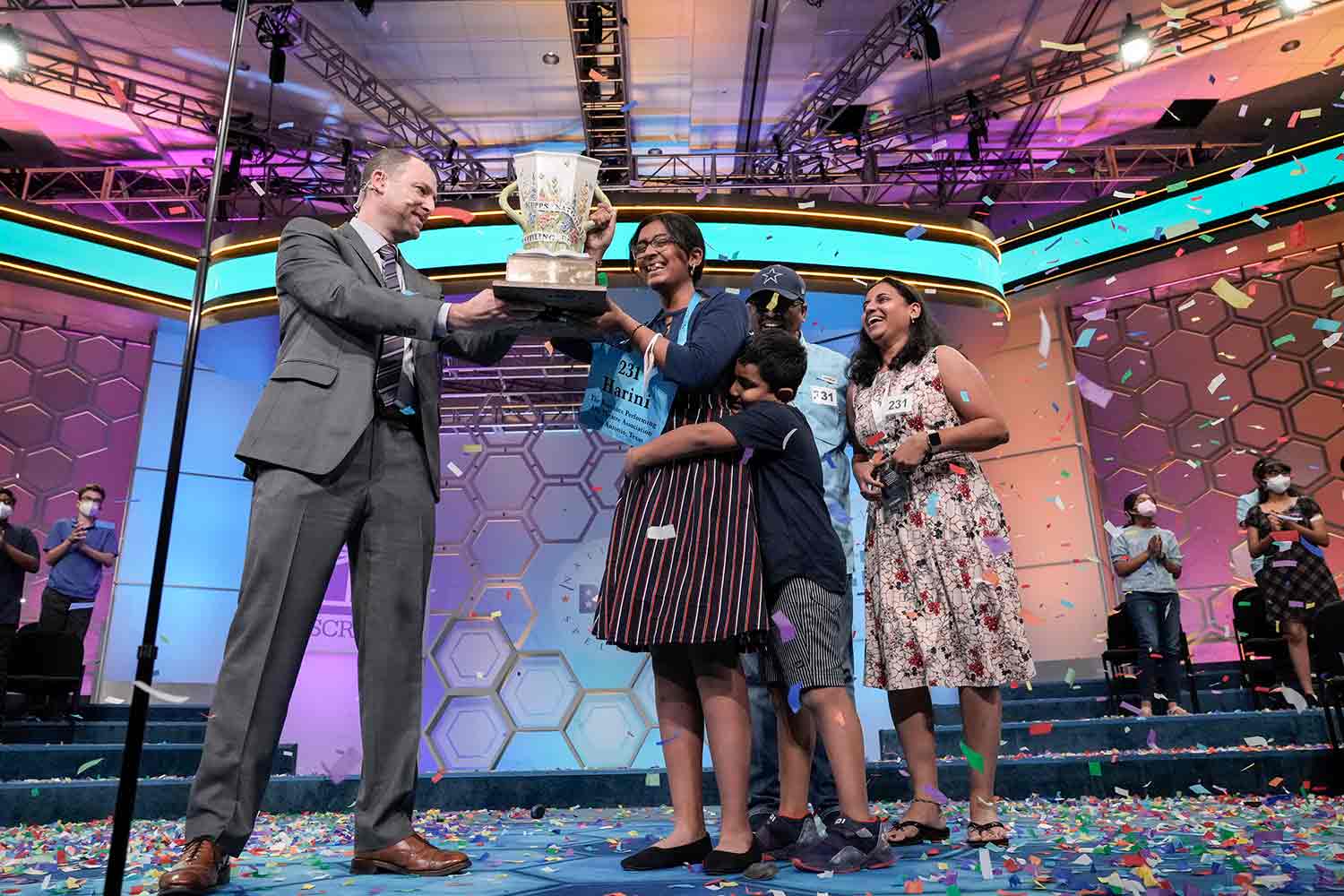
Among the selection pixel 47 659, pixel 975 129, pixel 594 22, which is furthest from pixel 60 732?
pixel 975 129

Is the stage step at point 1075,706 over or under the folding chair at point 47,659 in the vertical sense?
under

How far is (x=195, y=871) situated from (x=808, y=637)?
115cm

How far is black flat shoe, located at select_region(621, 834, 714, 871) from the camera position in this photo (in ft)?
5.57

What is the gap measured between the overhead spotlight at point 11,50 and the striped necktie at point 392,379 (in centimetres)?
738

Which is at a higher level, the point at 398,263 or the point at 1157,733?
the point at 398,263

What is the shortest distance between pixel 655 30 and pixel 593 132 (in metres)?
1.18

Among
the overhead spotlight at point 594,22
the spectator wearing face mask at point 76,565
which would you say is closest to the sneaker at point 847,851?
the spectator wearing face mask at point 76,565

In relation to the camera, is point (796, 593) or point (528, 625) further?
point (528, 625)

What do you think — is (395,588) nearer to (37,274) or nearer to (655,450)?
(655,450)

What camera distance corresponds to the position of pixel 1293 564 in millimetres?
4457

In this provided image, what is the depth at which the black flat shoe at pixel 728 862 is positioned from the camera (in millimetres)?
1634

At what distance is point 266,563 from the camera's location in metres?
1.66

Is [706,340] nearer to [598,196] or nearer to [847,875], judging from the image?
[598,196]

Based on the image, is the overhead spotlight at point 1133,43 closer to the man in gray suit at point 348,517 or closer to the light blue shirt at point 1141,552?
the light blue shirt at point 1141,552
